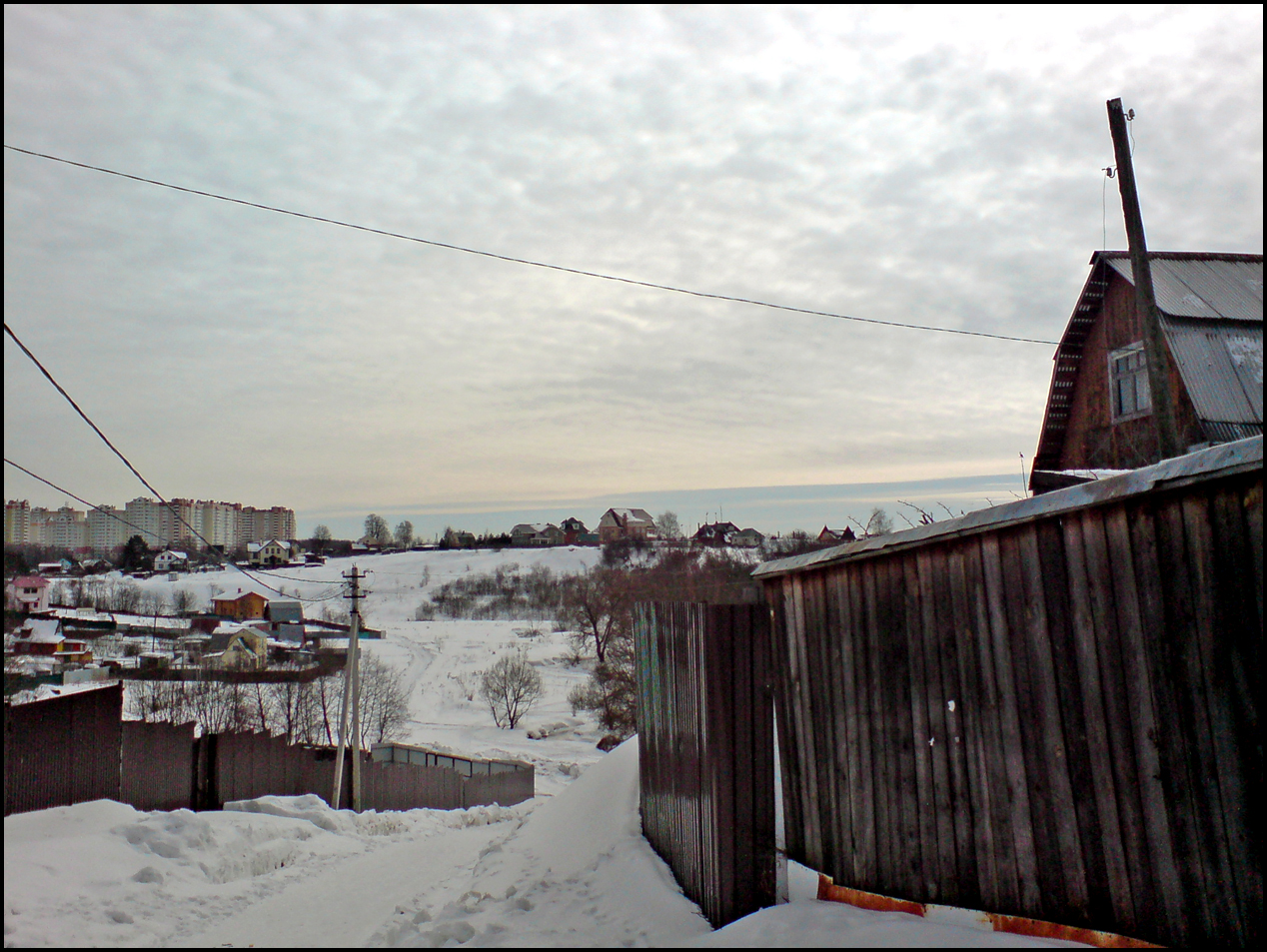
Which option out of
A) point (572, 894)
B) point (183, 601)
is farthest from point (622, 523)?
point (572, 894)

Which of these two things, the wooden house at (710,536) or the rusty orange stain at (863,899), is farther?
the wooden house at (710,536)

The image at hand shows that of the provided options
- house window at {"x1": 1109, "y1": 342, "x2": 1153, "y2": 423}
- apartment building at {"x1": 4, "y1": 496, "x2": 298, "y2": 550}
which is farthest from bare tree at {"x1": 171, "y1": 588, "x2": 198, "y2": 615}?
house window at {"x1": 1109, "y1": 342, "x2": 1153, "y2": 423}

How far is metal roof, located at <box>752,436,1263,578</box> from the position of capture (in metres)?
2.87

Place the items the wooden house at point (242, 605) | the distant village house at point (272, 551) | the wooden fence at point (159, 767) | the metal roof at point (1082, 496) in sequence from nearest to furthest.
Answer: the metal roof at point (1082, 496) → the wooden fence at point (159, 767) → the distant village house at point (272, 551) → the wooden house at point (242, 605)

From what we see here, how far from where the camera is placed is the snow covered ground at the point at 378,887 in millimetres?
4301

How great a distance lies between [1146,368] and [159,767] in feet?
56.8

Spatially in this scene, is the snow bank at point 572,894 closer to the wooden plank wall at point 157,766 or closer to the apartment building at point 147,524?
the apartment building at point 147,524

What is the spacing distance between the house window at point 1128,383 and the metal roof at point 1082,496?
12.7 m

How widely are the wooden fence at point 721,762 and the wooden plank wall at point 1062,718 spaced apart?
45 centimetres

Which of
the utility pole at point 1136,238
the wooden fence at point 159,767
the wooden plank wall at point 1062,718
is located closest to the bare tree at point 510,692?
the wooden fence at point 159,767

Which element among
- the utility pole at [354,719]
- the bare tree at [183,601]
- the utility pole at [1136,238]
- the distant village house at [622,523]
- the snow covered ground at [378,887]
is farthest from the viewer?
the distant village house at [622,523]

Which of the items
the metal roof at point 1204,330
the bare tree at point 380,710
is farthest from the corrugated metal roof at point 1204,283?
the bare tree at point 380,710

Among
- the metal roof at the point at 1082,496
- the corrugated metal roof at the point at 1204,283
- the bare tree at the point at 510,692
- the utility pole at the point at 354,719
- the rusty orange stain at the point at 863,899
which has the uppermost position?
the corrugated metal roof at the point at 1204,283

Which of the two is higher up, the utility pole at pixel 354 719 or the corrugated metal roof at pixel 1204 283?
the corrugated metal roof at pixel 1204 283
